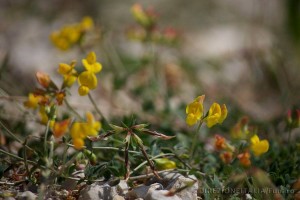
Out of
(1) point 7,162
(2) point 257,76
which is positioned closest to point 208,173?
(1) point 7,162

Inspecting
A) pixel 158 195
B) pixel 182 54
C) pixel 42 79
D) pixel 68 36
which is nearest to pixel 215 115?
pixel 158 195

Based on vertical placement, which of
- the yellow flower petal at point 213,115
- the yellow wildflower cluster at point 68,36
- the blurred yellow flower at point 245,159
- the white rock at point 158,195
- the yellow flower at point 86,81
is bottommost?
the white rock at point 158,195

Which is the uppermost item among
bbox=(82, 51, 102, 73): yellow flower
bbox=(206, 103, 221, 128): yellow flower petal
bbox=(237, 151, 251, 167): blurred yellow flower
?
bbox=(82, 51, 102, 73): yellow flower

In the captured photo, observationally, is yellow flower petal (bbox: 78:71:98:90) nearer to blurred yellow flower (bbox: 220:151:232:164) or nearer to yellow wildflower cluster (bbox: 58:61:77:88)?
yellow wildflower cluster (bbox: 58:61:77:88)

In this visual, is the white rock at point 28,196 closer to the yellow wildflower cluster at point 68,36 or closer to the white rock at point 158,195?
the white rock at point 158,195

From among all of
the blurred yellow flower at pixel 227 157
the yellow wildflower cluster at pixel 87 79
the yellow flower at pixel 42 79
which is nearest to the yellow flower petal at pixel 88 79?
the yellow wildflower cluster at pixel 87 79

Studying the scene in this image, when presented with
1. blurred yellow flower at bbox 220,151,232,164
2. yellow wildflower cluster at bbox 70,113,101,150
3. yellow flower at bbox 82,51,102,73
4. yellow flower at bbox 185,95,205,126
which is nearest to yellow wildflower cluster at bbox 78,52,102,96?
yellow flower at bbox 82,51,102,73

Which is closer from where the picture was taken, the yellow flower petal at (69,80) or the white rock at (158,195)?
the white rock at (158,195)

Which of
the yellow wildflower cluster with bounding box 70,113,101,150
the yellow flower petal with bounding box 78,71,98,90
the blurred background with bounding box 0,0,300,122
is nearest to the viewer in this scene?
the yellow wildflower cluster with bounding box 70,113,101,150
